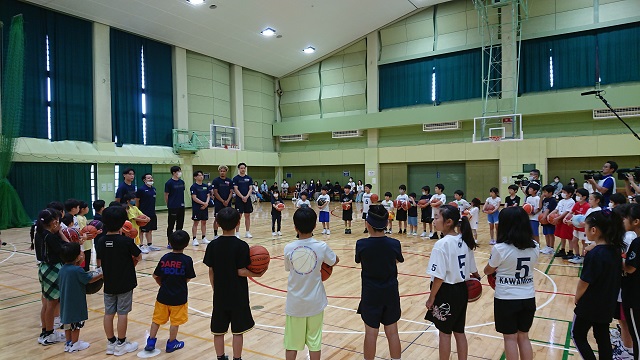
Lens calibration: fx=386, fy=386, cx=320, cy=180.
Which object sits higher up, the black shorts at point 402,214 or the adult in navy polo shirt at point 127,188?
the adult in navy polo shirt at point 127,188

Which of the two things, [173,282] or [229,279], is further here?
[173,282]

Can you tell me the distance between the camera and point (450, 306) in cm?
290

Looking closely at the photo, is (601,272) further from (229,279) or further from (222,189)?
(222,189)

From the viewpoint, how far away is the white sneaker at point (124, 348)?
3641 millimetres

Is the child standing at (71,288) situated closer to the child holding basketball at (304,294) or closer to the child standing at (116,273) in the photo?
the child standing at (116,273)

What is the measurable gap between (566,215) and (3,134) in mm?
16314

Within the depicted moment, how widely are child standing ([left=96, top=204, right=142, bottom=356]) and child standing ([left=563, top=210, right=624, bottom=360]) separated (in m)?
3.75

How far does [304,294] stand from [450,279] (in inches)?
43.3

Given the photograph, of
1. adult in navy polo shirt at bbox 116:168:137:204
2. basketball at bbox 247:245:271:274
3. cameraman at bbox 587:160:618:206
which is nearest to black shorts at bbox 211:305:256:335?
basketball at bbox 247:245:271:274

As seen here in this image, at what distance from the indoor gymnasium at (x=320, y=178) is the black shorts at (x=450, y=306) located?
18 millimetres

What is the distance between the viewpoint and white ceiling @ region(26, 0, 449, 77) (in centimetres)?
1591

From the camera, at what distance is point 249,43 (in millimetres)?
20375

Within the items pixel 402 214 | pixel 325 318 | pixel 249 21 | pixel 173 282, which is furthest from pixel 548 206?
pixel 249 21

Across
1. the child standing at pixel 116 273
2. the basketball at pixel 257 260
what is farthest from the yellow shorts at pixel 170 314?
the basketball at pixel 257 260
